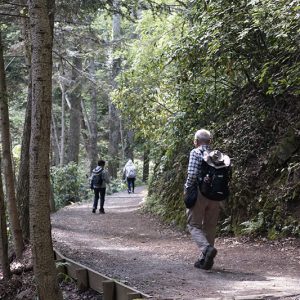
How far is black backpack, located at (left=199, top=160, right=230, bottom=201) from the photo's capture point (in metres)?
7.43

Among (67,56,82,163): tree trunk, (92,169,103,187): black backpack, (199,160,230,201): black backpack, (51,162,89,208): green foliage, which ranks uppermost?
(67,56,82,163): tree trunk

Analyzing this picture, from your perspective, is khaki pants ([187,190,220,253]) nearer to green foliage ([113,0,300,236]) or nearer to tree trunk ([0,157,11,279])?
green foliage ([113,0,300,236])

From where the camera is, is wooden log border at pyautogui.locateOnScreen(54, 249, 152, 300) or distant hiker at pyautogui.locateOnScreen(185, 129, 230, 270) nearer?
wooden log border at pyautogui.locateOnScreen(54, 249, 152, 300)

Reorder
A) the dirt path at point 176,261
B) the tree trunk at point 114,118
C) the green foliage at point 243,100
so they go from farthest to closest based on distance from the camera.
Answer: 1. the tree trunk at point 114,118
2. the green foliage at point 243,100
3. the dirt path at point 176,261

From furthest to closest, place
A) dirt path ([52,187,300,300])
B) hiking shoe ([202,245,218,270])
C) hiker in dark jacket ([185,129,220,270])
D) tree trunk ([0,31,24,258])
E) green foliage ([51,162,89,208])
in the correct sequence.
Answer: green foliage ([51,162,89,208]) → tree trunk ([0,31,24,258]) → hiker in dark jacket ([185,129,220,270]) → hiking shoe ([202,245,218,270]) → dirt path ([52,187,300,300])

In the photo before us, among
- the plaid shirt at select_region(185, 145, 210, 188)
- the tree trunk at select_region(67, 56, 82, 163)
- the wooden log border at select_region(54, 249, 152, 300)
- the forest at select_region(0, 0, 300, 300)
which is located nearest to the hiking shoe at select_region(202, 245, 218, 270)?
the plaid shirt at select_region(185, 145, 210, 188)

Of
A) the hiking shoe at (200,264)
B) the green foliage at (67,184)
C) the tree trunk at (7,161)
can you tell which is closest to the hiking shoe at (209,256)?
the hiking shoe at (200,264)

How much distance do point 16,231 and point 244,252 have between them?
460cm

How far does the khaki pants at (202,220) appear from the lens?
7504 millimetres

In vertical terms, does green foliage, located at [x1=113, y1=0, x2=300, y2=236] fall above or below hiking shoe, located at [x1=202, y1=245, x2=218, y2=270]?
above

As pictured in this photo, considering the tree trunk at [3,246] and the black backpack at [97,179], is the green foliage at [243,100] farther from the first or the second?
the tree trunk at [3,246]

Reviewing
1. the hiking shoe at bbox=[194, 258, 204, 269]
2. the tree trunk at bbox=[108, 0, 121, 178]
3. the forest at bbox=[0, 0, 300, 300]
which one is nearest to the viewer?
the forest at bbox=[0, 0, 300, 300]

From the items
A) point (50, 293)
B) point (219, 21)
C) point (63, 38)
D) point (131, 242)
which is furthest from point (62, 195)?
point (50, 293)

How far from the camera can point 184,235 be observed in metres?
11.8
